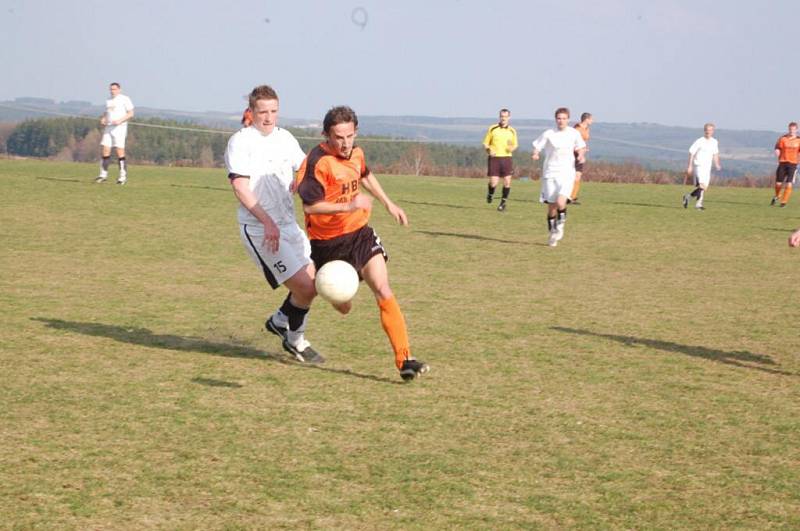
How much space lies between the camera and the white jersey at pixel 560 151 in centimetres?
1725

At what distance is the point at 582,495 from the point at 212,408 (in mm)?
2449

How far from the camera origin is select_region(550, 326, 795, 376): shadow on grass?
8570 mm


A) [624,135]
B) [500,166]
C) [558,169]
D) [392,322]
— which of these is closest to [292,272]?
[392,322]

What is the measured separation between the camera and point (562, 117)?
17.8m

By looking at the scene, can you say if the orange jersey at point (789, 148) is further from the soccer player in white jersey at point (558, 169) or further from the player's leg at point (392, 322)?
the player's leg at point (392, 322)

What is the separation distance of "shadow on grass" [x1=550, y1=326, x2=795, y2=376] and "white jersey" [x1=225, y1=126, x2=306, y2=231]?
2.94 meters

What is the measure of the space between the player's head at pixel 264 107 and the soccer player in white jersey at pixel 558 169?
926 centimetres

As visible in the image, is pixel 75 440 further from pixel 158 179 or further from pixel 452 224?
pixel 158 179

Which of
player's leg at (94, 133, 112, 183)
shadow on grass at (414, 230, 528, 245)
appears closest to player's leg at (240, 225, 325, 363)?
shadow on grass at (414, 230, 528, 245)

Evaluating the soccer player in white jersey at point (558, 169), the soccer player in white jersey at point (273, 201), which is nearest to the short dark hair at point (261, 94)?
the soccer player in white jersey at point (273, 201)

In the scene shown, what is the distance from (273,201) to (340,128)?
0.99 metres

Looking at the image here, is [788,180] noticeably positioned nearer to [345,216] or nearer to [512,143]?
[512,143]

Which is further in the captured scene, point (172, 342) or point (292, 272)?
point (172, 342)

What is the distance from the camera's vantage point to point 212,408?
22.0 feet
